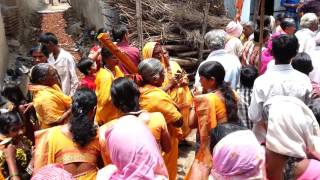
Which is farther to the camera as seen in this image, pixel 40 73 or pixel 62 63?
pixel 62 63

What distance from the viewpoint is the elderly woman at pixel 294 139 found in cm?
250

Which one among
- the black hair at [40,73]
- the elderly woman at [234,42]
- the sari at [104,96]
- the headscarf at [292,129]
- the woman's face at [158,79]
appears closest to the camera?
the headscarf at [292,129]

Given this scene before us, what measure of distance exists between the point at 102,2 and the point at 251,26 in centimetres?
376

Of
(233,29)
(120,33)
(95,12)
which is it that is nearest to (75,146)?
(120,33)

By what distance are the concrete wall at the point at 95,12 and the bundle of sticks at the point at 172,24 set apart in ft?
2.59

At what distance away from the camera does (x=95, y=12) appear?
10.9 m

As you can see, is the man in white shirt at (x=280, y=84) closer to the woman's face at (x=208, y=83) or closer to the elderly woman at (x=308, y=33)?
the woman's face at (x=208, y=83)

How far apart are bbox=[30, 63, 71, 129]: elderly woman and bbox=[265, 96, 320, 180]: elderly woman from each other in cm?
211

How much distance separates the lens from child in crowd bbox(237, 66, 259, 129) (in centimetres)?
401

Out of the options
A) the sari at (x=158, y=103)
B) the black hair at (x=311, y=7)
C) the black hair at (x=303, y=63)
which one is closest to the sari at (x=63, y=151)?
the sari at (x=158, y=103)

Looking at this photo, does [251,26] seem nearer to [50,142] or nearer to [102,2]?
[102,2]

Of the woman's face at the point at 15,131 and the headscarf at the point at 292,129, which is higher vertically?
the headscarf at the point at 292,129

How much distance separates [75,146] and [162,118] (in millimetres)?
722

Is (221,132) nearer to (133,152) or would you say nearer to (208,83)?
(133,152)
